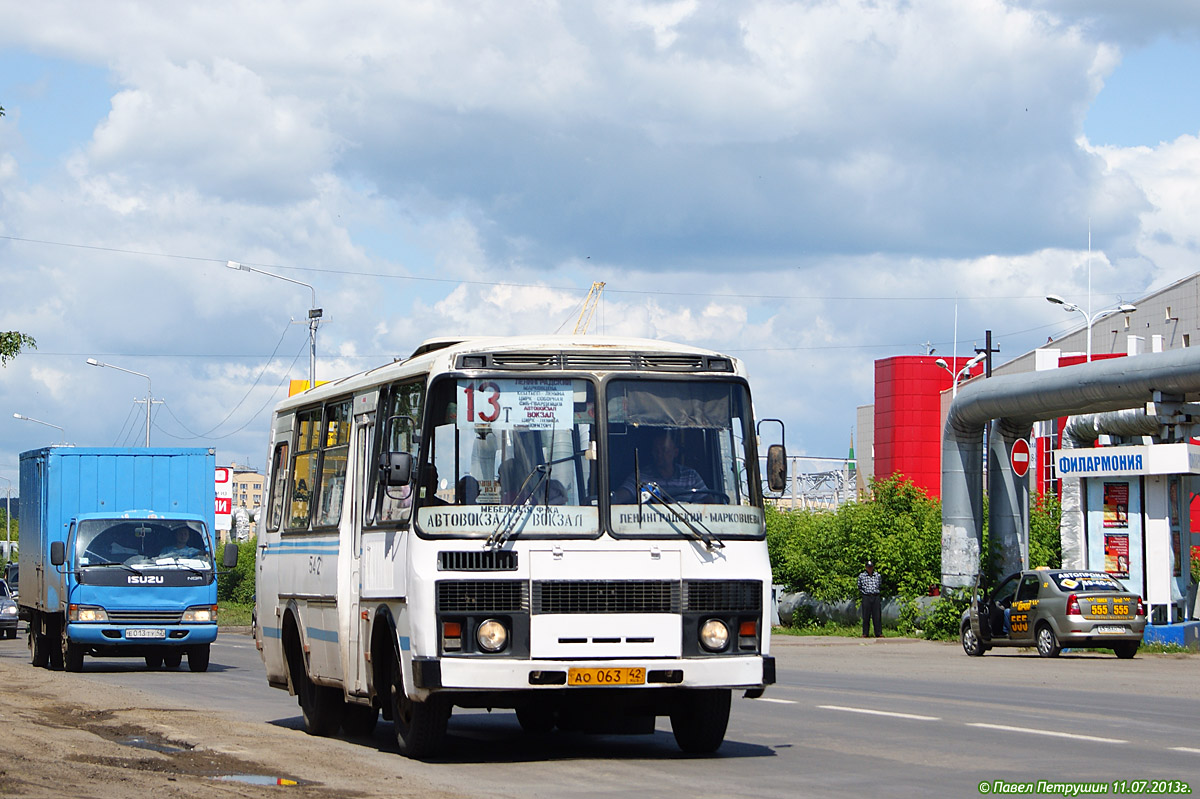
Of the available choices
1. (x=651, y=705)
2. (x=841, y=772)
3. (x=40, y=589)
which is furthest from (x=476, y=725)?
Answer: (x=40, y=589)

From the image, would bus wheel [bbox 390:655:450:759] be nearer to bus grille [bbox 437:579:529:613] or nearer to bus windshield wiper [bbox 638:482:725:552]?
bus grille [bbox 437:579:529:613]

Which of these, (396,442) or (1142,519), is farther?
(1142,519)

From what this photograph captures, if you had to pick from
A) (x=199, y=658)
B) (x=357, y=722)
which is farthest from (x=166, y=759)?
(x=199, y=658)

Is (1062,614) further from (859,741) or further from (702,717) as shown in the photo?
(702,717)

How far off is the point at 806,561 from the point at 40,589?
21.9 metres

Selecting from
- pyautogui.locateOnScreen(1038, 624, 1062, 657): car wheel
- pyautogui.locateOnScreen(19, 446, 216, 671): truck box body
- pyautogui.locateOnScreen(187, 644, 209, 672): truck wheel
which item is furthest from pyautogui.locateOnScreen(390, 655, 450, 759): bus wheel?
pyautogui.locateOnScreen(1038, 624, 1062, 657): car wheel

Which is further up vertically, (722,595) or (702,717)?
(722,595)

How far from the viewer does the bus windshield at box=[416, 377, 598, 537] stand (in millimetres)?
11898

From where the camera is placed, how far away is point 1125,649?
2978 cm

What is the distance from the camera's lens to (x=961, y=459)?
34.8 m

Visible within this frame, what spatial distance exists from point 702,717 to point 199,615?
578 inches

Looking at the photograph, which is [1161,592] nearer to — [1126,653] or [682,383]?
[1126,653]

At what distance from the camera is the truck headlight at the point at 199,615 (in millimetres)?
25891

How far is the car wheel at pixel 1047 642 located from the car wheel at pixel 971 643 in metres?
1.31
